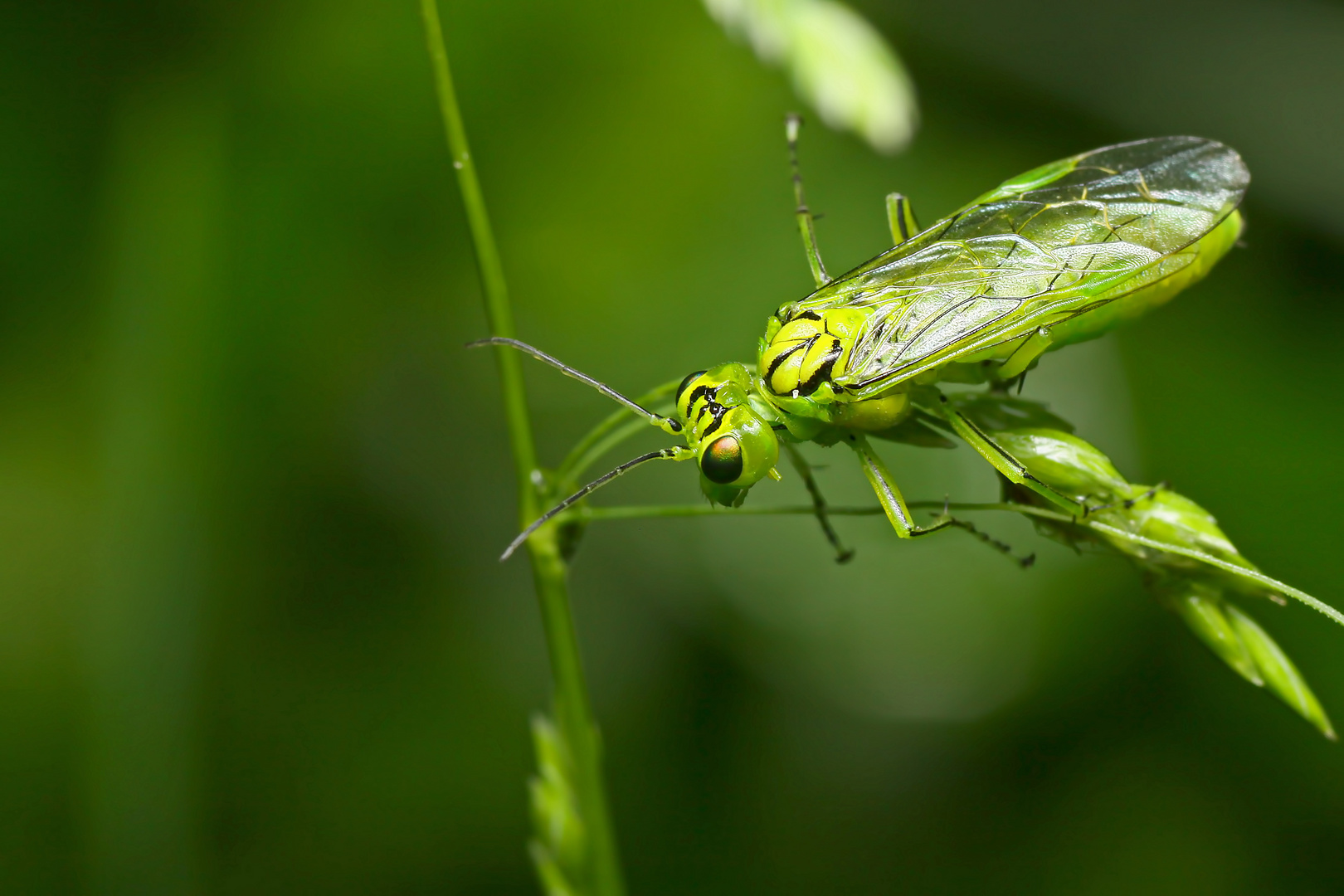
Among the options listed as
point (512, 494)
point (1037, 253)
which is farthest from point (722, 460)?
point (512, 494)

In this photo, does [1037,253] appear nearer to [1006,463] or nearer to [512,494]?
[1006,463]

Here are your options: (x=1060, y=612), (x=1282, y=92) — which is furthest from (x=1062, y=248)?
(x=1282, y=92)

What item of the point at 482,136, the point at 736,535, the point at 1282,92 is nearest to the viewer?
the point at 736,535

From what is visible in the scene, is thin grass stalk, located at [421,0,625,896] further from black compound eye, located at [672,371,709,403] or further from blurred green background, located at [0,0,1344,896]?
blurred green background, located at [0,0,1344,896]

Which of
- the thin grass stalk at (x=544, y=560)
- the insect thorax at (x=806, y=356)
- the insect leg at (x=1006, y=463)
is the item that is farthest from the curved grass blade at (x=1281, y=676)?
the thin grass stalk at (x=544, y=560)

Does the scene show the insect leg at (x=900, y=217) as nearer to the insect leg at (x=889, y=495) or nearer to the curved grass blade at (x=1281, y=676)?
the insect leg at (x=889, y=495)

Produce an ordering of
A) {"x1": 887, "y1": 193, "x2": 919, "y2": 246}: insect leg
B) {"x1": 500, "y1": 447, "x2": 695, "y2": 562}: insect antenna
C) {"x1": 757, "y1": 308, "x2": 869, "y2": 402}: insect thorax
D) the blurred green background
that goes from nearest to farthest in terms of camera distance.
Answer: {"x1": 500, "y1": 447, "x2": 695, "y2": 562}: insect antenna → {"x1": 757, "y1": 308, "x2": 869, "y2": 402}: insect thorax → {"x1": 887, "y1": 193, "x2": 919, "y2": 246}: insect leg → the blurred green background

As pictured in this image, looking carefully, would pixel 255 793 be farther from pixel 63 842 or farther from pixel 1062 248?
pixel 1062 248

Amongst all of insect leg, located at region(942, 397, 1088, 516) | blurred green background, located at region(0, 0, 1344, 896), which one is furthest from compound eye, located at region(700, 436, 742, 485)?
blurred green background, located at region(0, 0, 1344, 896)
